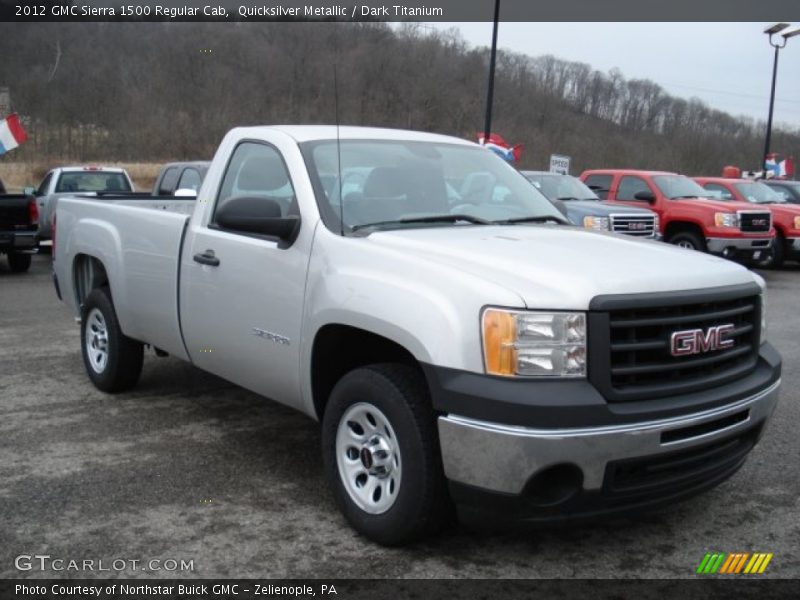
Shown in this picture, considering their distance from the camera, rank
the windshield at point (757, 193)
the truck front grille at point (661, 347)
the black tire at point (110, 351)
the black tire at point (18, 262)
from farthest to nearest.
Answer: the windshield at point (757, 193) → the black tire at point (18, 262) → the black tire at point (110, 351) → the truck front grille at point (661, 347)

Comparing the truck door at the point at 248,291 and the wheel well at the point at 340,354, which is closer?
the wheel well at the point at 340,354

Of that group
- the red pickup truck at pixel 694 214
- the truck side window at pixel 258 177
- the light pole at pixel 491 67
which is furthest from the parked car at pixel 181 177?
the truck side window at pixel 258 177

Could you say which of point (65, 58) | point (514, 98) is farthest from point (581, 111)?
point (65, 58)

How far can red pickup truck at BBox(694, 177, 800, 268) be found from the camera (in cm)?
1658

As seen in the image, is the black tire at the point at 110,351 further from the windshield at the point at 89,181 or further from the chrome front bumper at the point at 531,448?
the windshield at the point at 89,181

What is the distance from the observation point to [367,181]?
4387 mm

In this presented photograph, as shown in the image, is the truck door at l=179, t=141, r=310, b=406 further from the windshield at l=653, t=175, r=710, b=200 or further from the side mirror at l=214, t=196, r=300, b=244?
the windshield at l=653, t=175, r=710, b=200

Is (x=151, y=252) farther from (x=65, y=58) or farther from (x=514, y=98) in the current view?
(x=65, y=58)

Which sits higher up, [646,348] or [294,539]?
[646,348]

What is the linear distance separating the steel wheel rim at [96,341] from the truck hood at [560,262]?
3139 mm

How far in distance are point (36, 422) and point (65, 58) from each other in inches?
1481

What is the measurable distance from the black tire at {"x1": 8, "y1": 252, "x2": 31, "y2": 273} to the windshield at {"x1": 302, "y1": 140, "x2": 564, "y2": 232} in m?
11.1

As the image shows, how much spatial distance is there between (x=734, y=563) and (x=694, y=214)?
12027mm

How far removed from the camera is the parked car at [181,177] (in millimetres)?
14117
